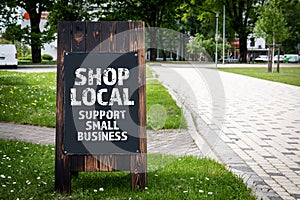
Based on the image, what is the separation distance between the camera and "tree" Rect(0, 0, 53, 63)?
39019 millimetres

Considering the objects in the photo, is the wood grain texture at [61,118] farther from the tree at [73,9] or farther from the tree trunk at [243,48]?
the tree trunk at [243,48]

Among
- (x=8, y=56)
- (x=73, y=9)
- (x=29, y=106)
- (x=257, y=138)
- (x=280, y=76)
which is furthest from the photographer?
(x=73, y=9)

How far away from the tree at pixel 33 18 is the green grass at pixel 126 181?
1312 inches

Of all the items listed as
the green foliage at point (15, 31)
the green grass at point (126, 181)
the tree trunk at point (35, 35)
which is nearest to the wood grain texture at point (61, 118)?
the green grass at point (126, 181)

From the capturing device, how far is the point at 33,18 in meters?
43.0

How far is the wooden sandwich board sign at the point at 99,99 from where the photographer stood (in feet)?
16.1

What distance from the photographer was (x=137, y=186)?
5.05 metres

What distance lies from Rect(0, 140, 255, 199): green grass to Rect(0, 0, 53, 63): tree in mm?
33328

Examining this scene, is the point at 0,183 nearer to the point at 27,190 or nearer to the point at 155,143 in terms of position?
the point at 27,190

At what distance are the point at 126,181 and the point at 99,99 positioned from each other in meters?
1.05

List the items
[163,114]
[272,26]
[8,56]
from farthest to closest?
[272,26] → [8,56] → [163,114]

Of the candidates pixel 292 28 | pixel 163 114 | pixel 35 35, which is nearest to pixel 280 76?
pixel 163 114

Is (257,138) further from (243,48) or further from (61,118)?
(243,48)

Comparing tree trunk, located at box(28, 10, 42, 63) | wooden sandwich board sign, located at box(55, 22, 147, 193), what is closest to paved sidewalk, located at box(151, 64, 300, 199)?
wooden sandwich board sign, located at box(55, 22, 147, 193)
